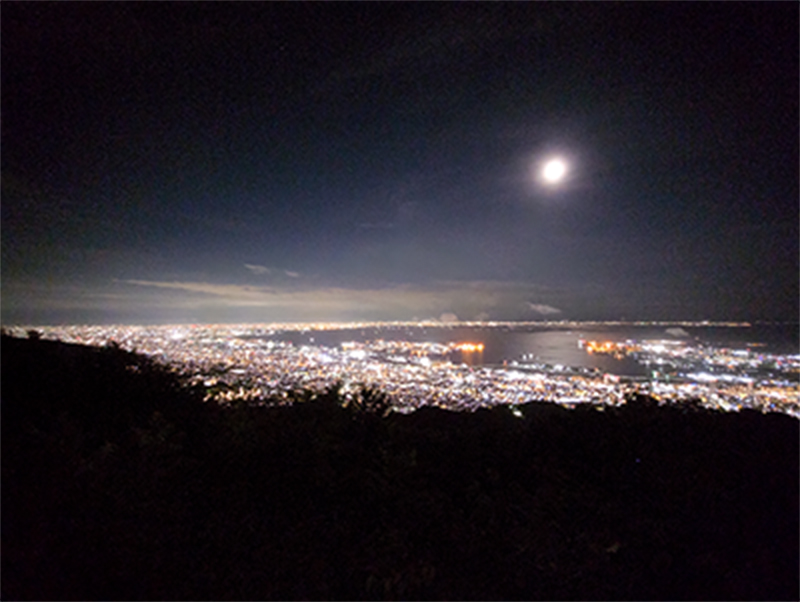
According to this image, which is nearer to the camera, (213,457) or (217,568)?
(217,568)

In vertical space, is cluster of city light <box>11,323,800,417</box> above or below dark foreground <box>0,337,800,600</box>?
below

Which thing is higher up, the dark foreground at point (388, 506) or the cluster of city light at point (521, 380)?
the dark foreground at point (388, 506)

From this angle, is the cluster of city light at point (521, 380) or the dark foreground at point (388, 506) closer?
the dark foreground at point (388, 506)

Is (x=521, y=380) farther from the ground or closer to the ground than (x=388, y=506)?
closer to the ground

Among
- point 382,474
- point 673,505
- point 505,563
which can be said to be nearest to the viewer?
point 505,563

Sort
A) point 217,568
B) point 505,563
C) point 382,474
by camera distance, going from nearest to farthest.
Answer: point 217,568 < point 505,563 < point 382,474

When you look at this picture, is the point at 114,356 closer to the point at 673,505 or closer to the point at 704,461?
the point at 673,505

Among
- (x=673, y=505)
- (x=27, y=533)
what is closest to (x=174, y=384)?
(x=27, y=533)

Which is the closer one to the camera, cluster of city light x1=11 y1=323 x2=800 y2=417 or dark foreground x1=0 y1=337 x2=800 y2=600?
dark foreground x1=0 y1=337 x2=800 y2=600
